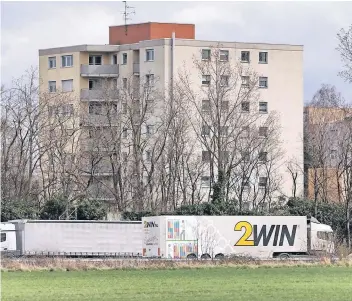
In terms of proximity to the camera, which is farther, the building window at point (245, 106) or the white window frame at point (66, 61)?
the white window frame at point (66, 61)

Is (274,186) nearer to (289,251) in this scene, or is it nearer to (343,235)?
(343,235)

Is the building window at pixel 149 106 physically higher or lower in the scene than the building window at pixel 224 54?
lower

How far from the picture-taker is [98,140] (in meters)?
94.9

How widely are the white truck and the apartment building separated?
36000 mm

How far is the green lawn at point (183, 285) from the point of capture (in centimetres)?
4006

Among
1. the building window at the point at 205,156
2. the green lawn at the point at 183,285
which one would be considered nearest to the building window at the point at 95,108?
the building window at the point at 205,156

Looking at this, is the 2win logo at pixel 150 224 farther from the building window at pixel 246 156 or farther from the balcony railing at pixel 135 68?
the balcony railing at pixel 135 68

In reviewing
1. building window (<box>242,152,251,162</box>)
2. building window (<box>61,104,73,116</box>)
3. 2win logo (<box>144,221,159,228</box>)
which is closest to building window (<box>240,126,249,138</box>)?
building window (<box>242,152,251,162</box>)

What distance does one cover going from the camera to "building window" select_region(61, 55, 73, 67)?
407 ft

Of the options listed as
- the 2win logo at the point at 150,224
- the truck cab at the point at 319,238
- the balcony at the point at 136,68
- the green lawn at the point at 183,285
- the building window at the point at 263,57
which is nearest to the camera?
the green lawn at the point at 183,285

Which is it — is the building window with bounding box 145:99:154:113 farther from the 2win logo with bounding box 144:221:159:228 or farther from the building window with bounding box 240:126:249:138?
the 2win logo with bounding box 144:221:159:228

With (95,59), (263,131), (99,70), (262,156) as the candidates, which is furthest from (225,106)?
(95,59)

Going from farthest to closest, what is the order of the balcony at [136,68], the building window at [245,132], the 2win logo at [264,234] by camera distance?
the balcony at [136,68] → the building window at [245,132] → the 2win logo at [264,234]

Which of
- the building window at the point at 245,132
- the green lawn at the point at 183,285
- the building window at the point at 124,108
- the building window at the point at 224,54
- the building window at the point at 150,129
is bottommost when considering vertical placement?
the green lawn at the point at 183,285
